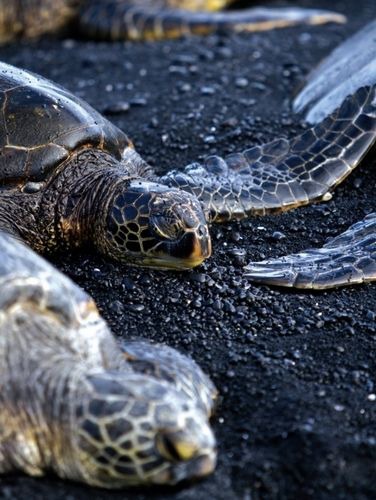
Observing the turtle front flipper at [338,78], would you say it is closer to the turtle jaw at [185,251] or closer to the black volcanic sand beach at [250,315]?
the black volcanic sand beach at [250,315]

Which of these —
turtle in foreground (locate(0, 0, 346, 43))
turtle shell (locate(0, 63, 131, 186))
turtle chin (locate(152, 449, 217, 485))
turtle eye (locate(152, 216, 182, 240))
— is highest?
turtle chin (locate(152, 449, 217, 485))

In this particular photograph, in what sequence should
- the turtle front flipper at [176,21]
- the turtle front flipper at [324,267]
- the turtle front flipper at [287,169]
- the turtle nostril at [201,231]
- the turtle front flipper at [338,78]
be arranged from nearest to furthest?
the turtle front flipper at [324,267] < the turtle nostril at [201,231] < the turtle front flipper at [287,169] < the turtle front flipper at [338,78] < the turtle front flipper at [176,21]

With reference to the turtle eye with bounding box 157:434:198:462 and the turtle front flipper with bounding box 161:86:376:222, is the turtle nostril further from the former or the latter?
the turtle eye with bounding box 157:434:198:462

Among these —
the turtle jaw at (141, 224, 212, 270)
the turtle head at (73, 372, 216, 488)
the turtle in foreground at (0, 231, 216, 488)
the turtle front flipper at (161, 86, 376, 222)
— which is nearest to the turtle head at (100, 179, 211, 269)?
the turtle jaw at (141, 224, 212, 270)

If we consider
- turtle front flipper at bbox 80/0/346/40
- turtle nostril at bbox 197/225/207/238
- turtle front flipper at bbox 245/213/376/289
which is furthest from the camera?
turtle front flipper at bbox 80/0/346/40

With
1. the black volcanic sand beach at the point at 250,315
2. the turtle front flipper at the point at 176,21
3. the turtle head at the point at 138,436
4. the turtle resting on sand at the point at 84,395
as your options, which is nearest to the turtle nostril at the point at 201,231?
the black volcanic sand beach at the point at 250,315

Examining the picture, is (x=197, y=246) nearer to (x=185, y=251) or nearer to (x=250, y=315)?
(x=185, y=251)

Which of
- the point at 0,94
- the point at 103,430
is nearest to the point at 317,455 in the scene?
the point at 103,430
